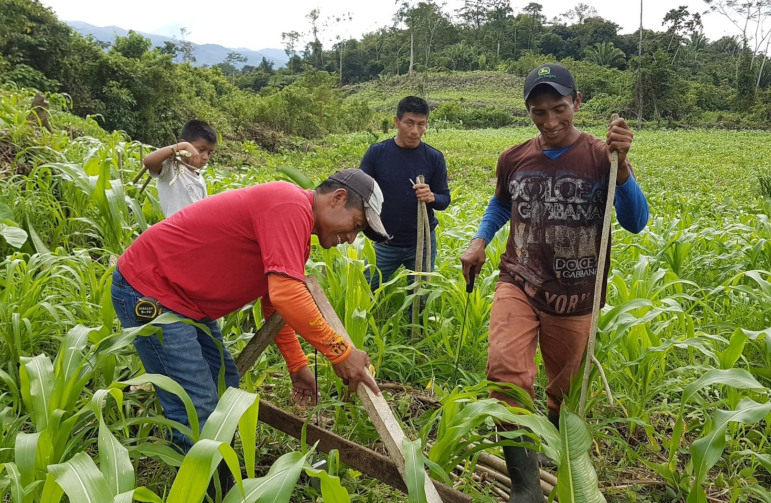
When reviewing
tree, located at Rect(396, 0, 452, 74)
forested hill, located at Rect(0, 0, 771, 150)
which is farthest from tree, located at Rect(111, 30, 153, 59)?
tree, located at Rect(396, 0, 452, 74)

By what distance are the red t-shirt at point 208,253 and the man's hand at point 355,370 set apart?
352mm

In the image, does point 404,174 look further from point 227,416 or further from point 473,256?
point 227,416

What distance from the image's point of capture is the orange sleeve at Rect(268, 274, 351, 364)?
1.59 m

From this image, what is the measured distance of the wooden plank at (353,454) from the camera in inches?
62.1

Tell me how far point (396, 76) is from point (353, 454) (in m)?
55.0

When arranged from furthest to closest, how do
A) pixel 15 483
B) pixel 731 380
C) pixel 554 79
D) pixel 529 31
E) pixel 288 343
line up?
pixel 529 31 < pixel 288 343 < pixel 554 79 < pixel 731 380 < pixel 15 483

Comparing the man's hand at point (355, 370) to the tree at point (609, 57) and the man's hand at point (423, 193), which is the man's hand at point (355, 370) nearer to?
the man's hand at point (423, 193)

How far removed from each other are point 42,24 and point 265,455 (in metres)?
12.8

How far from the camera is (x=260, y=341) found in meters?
2.04

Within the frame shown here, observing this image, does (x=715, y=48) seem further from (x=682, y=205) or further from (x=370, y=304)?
(x=370, y=304)

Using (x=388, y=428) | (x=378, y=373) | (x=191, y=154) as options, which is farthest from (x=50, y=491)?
(x=191, y=154)

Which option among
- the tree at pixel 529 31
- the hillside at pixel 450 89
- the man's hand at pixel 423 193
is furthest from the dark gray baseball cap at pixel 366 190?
the tree at pixel 529 31

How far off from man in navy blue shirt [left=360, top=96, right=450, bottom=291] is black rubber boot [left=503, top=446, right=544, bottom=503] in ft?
5.65

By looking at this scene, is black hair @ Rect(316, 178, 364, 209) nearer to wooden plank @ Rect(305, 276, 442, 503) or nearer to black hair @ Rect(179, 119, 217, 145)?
wooden plank @ Rect(305, 276, 442, 503)
